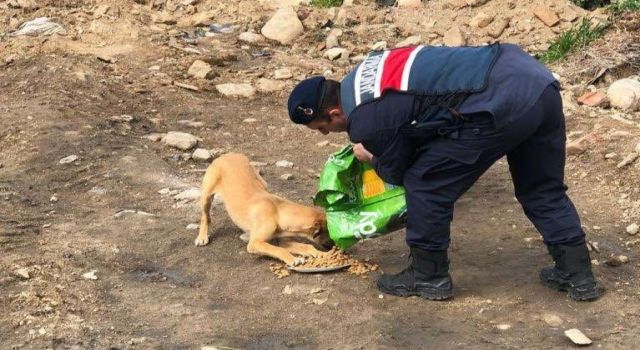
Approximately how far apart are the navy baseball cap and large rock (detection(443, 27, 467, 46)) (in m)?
6.69

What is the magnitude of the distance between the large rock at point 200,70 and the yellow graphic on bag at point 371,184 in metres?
5.54

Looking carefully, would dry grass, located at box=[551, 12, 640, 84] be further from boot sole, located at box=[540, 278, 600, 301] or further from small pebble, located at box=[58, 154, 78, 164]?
small pebble, located at box=[58, 154, 78, 164]

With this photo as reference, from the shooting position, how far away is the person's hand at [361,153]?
4648 mm

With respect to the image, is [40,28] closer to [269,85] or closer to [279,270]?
[269,85]

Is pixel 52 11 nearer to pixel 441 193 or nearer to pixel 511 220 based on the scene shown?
pixel 511 220

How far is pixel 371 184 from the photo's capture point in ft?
16.6

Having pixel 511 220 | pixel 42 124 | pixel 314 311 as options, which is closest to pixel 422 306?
pixel 314 311

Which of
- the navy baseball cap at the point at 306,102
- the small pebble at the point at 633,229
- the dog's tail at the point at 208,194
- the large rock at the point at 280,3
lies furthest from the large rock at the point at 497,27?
the navy baseball cap at the point at 306,102

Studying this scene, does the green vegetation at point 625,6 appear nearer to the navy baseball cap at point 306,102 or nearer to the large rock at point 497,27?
the large rock at point 497,27

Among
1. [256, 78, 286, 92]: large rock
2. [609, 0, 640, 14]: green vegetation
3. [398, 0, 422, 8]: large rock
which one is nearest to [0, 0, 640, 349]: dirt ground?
[256, 78, 286, 92]: large rock

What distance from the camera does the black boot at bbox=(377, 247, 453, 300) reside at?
4664 mm

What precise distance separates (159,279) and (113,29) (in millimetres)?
6905

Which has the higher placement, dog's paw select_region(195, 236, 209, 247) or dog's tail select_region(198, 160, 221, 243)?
dog's tail select_region(198, 160, 221, 243)

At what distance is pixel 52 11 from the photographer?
40.4 feet
